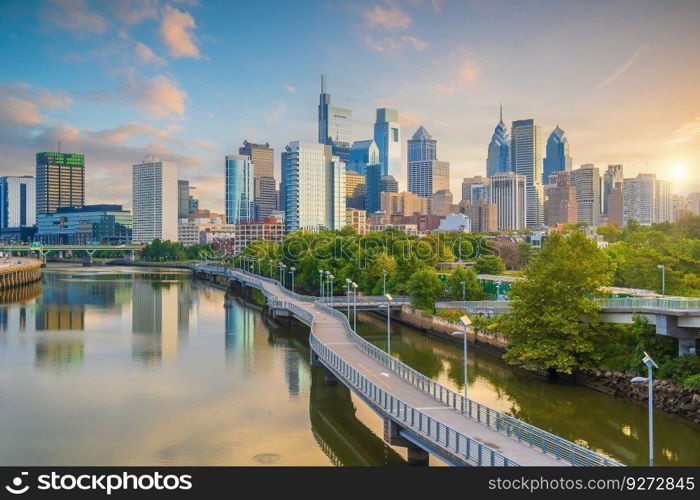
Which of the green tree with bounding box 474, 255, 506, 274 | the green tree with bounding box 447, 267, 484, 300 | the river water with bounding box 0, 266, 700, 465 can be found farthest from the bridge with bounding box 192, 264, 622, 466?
the green tree with bounding box 474, 255, 506, 274

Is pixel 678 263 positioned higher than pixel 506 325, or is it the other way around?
pixel 678 263

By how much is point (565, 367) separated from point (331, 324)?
1956 cm

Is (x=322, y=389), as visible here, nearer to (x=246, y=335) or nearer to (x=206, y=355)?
(x=206, y=355)

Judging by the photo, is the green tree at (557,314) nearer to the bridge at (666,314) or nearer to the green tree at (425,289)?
the bridge at (666,314)

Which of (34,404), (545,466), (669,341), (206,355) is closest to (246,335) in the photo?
(206,355)

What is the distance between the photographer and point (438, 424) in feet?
84.3

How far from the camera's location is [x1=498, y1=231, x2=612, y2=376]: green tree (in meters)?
42.8

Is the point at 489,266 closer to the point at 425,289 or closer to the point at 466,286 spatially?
the point at 466,286

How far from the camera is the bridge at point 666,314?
A: 122ft

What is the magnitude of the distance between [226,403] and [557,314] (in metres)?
20.4

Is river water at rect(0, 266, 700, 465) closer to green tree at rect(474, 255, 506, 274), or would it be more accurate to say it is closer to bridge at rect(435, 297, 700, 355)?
bridge at rect(435, 297, 700, 355)

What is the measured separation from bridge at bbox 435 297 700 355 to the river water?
4.51 metres

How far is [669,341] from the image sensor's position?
1545 inches

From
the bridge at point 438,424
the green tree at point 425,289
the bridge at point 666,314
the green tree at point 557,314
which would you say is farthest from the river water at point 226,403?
the bridge at point 666,314
